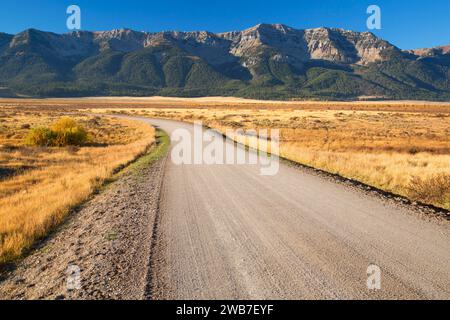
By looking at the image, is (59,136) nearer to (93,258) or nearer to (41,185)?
(41,185)

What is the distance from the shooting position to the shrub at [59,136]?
31.2 meters

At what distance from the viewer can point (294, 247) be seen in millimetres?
6863

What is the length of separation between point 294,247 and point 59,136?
30020mm

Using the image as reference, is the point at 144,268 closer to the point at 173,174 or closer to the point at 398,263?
the point at 398,263

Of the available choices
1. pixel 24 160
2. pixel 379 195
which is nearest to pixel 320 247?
pixel 379 195

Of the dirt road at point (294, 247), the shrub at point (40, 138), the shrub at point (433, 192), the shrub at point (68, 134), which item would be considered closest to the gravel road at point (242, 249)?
the dirt road at point (294, 247)

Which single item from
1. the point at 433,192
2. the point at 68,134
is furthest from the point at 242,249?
the point at 68,134

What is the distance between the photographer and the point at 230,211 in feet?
31.2

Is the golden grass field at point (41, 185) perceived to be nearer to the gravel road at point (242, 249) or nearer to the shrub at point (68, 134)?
the gravel road at point (242, 249)

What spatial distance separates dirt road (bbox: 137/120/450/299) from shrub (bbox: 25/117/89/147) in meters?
23.8

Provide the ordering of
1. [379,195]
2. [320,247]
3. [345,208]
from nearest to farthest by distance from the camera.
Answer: [320,247] < [345,208] < [379,195]

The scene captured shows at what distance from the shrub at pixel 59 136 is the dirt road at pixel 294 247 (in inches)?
936

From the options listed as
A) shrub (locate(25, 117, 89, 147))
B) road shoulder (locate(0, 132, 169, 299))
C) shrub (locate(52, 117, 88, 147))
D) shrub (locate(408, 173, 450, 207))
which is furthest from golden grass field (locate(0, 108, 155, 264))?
shrub (locate(408, 173, 450, 207))
